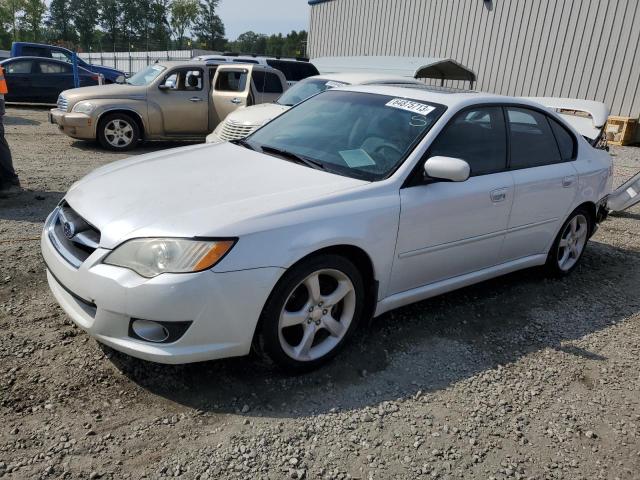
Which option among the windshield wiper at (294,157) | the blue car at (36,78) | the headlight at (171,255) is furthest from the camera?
the blue car at (36,78)

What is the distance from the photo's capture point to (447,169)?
3.24 metres

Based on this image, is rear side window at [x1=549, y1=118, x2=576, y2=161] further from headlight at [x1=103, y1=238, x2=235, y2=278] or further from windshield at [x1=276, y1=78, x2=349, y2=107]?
windshield at [x1=276, y1=78, x2=349, y2=107]

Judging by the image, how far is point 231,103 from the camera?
10453 millimetres

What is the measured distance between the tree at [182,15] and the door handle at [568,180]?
78081 millimetres

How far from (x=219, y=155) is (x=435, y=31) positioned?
17.7 m

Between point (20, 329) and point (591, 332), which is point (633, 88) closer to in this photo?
point (591, 332)

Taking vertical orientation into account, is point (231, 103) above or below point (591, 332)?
above

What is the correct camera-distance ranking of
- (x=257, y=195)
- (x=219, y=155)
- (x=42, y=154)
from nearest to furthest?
1. (x=257, y=195)
2. (x=219, y=155)
3. (x=42, y=154)

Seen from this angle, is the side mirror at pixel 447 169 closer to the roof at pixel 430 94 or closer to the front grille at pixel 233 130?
the roof at pixel 430 94

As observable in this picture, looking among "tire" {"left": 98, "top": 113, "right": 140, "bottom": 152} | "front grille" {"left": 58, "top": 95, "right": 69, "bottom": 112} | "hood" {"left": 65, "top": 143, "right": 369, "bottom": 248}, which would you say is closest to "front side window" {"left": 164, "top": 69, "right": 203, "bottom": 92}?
"tire" {"left": 98, "top": 113, "right": 140, "bottom": 152}

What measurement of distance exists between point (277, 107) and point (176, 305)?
6476 mm

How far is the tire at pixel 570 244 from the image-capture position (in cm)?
474

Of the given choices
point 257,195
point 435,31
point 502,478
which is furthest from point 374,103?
point 435,31

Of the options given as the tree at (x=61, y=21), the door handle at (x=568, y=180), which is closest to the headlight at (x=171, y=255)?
the door handle at (x=568, y=180)
